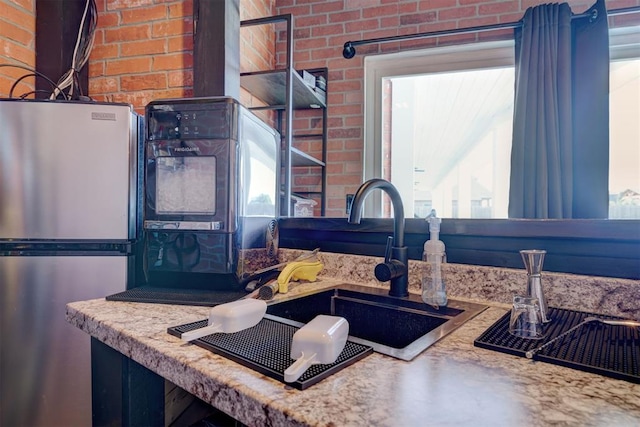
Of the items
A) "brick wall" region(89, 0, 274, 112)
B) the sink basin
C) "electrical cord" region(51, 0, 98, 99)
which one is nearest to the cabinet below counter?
the sink basin

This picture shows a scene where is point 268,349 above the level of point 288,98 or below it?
below

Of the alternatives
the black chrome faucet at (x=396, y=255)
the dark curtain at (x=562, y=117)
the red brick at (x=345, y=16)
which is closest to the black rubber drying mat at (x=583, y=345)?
the black chrome faucet at (x=396, y=255)

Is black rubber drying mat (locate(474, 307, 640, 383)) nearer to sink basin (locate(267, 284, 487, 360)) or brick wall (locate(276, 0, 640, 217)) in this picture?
sink basin (locate(267, 284, 487, 360))

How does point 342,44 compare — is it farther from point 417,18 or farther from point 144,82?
point 144,82

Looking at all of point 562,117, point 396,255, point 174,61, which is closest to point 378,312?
Answer: point 396,255

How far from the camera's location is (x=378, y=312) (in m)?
1.00

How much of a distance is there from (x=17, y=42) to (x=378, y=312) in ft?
6.29

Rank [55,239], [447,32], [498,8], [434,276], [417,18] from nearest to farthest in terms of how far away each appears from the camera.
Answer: [434,276] < [55,239] < [447,32] < [498,8] < [417,18]

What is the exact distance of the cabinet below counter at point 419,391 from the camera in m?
0.41

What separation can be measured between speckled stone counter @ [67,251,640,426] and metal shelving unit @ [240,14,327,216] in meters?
1.46

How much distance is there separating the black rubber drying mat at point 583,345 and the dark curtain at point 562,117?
1588 mm

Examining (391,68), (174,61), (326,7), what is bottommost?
(174,61)

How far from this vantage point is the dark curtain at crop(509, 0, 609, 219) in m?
2.09

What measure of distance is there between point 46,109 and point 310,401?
1.28m
